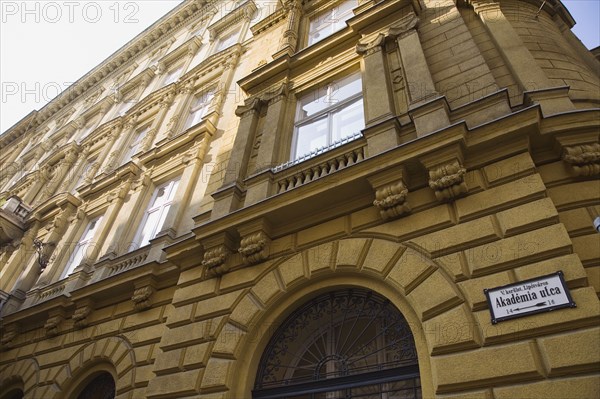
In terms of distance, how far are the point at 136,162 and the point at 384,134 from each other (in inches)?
384

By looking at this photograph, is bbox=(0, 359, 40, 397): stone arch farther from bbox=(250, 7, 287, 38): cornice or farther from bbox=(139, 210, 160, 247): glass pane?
bbox=(250, 7, 287, 38): cornice

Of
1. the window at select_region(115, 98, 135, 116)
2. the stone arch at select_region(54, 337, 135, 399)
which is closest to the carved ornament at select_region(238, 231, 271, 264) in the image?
the stone arch at select_region(54, 337, 135, 399)

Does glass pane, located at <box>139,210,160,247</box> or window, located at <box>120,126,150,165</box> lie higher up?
window, located at <box>120,126,150,165</box>

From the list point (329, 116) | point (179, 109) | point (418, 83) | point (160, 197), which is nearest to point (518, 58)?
point (418, 83)

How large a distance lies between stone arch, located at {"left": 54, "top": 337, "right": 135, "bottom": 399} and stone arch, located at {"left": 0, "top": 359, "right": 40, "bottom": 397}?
1.06 meters

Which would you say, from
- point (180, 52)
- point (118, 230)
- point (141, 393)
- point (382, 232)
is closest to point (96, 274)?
point (118, 230)

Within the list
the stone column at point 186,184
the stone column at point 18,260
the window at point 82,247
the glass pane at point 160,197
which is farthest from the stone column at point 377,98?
the stone column at point 18,260

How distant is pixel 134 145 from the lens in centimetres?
1572

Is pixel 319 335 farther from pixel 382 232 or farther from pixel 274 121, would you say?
pixel 274 121

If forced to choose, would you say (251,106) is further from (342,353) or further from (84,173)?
(84,173)

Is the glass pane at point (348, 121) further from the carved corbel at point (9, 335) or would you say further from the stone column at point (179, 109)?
the carved corbel at point (9, 335)

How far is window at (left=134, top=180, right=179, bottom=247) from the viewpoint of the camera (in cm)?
1046

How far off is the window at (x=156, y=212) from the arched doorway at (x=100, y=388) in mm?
3284

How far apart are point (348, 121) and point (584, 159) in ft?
14.0
